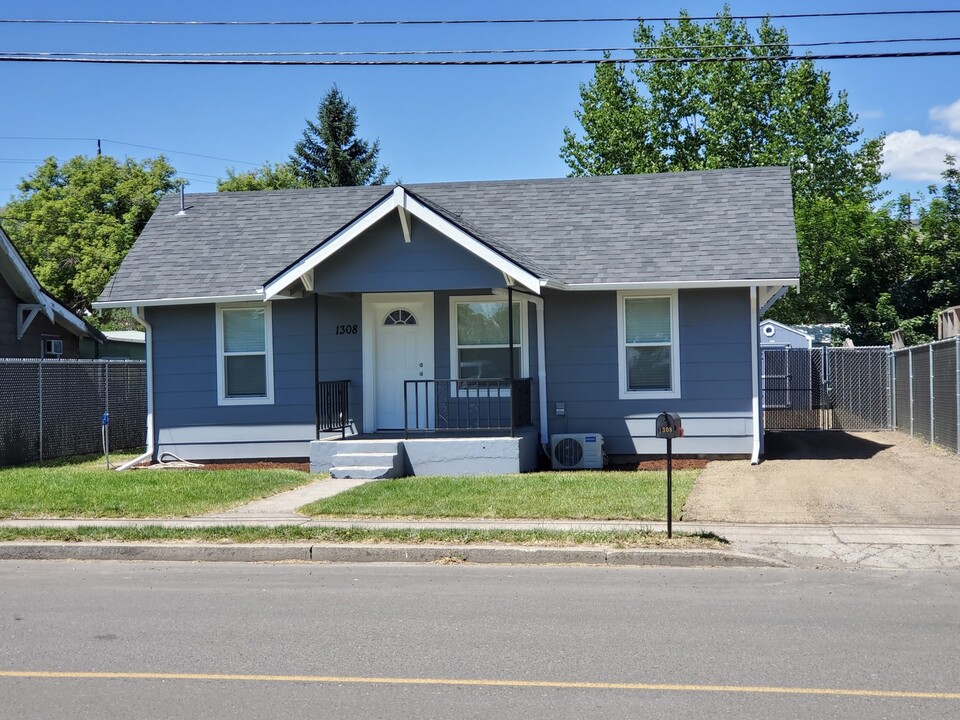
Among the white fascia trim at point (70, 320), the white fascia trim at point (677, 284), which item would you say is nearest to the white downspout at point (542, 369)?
the white fascia trim at point (677, 284)

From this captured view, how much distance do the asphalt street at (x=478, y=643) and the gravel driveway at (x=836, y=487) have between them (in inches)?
103

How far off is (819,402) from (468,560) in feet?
59.8

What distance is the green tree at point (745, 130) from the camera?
44062mm

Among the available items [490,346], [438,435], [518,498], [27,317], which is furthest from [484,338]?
[27,317]

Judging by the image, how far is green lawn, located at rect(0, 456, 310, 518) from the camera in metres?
12.9

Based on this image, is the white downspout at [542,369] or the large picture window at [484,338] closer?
the white downspout at [542,369]

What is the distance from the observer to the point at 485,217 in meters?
19.5

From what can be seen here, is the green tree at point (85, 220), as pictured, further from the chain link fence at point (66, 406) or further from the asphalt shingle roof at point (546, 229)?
the asphalt shingle roof at point (546, 229)

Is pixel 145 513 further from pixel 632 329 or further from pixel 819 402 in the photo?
pixel 819 402

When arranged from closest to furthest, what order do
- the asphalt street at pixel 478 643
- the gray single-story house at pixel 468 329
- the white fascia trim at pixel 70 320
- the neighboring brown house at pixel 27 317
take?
1. the asphalt street at pixel 478 643
2. the gray single-story house at pixel 468 329
3. the neighboring brown house at pixel 27 317
4. the white fascia trim at pixel 70 320

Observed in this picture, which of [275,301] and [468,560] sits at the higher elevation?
[275,301]

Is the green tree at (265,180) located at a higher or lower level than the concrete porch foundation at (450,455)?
higher

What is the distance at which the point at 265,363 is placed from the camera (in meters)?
18.3

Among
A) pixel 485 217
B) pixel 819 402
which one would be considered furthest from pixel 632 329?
pixel 819 402
